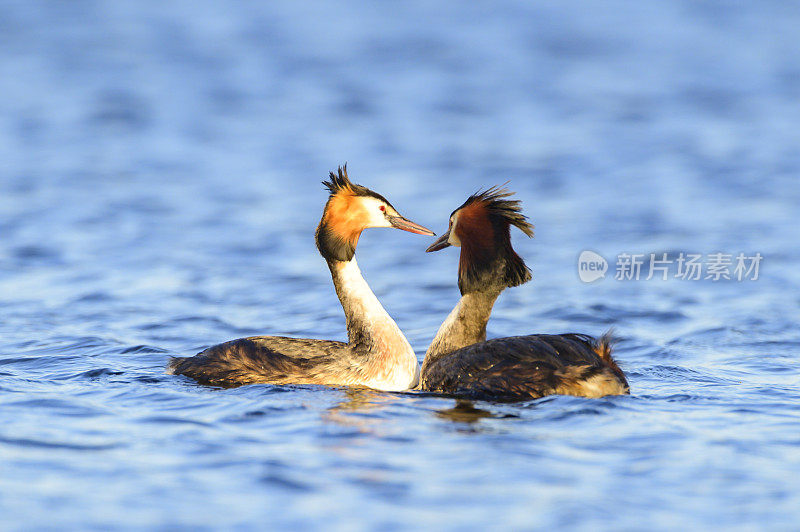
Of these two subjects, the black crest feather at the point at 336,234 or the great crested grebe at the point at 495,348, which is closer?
the great crested grebe at the point at 495,348

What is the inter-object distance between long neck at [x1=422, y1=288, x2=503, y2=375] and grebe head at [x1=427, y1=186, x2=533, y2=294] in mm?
81

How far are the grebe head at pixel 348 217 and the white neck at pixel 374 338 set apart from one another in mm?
153

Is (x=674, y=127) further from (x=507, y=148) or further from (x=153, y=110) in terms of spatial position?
(x=153, y=110)

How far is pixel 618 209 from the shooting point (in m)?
15.5

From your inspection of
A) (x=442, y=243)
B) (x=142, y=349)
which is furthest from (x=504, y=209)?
(x=142, y=349)

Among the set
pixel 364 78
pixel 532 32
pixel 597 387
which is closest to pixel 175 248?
pixel 597 387

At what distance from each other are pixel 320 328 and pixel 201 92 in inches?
487

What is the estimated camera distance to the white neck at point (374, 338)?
842cm

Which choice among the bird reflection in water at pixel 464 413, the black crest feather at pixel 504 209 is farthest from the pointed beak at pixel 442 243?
the bird reflection in water at pixel 464 413

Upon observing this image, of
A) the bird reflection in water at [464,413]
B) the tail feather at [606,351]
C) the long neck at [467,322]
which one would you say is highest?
the long neck at [467,322]

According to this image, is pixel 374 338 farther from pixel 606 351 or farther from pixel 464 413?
pixel 606 351

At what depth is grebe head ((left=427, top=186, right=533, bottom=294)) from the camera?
8.63 metres

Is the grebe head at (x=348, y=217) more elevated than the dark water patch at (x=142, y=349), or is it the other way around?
the grebe head at (x=348, y=217)

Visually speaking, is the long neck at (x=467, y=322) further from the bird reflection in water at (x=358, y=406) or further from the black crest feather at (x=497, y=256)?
the bird reflection in water at (x=358, y=406)
